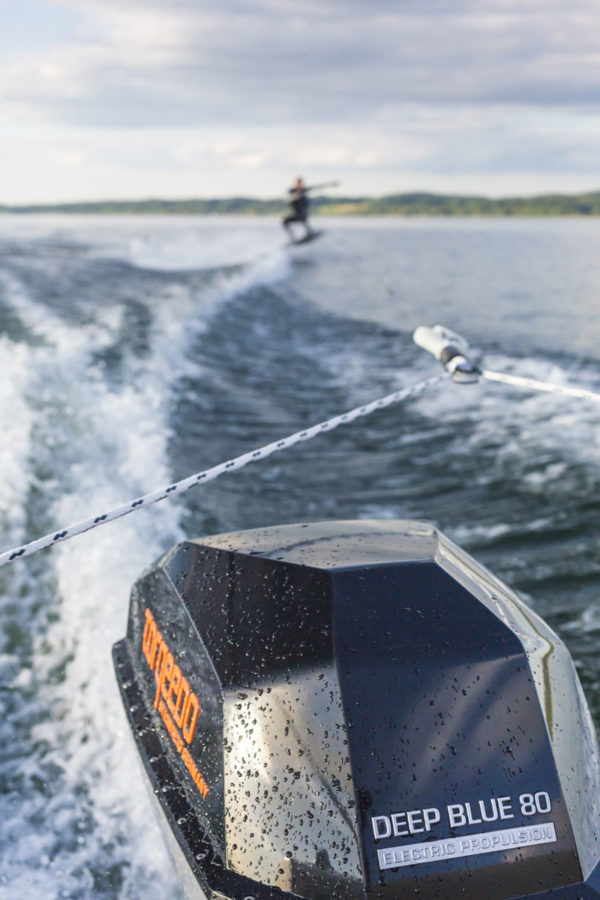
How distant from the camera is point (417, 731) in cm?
173

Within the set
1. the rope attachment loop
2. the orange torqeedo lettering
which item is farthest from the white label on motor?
the rope attachment loop

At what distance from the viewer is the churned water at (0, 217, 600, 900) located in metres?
2.44

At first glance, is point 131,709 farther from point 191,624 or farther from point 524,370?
point 524,370

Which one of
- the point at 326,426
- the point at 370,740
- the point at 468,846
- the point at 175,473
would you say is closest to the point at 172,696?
the point at 370,740

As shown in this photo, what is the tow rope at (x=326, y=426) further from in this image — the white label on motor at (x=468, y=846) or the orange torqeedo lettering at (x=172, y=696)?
the white label on motor at (x=468, y=846)

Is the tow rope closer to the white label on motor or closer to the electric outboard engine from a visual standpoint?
the electric outboard engine

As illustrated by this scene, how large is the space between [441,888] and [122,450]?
432 centimetres

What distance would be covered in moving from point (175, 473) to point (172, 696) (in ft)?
10.5

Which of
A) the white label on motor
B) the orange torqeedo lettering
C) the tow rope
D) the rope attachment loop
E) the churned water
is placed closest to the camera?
the white label on motor

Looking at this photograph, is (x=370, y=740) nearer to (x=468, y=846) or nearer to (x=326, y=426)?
(x=468, y=846)

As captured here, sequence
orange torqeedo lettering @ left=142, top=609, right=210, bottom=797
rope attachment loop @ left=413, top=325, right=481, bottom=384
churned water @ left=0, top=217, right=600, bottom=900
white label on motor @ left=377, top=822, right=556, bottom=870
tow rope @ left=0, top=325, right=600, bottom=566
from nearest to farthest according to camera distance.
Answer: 1. white label on motor @ left=377, top=822, right=556, bottom=870
2. orange torqeedo lettering @ left=142, top=609, right=210, bottom=797
3. tow rope @ left=0, top=325, right=600, bottom=566
4. churned water @ left=0, top=217, right=600, bottom=900
5. rope attachment loop @ left=413, top=325, right=481, bottom=384

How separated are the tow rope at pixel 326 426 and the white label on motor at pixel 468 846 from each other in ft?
3.84

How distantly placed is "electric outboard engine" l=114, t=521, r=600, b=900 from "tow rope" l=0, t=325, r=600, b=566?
356 millimetres

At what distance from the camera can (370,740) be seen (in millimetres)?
1698
